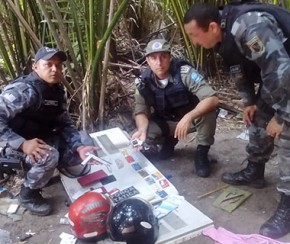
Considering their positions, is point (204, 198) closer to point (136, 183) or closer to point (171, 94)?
point (136, 183)

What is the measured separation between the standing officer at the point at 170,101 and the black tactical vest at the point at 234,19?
1.19 ft

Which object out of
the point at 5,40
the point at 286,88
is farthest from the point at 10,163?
the point at 286,88

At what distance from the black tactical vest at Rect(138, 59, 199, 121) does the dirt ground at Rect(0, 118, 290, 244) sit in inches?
14.7

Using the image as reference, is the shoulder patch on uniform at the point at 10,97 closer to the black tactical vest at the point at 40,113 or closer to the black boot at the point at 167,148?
the black tactical vest at the point at 40,113

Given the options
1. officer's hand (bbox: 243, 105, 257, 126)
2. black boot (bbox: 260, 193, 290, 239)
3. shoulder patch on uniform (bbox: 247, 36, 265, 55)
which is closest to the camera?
shoulder patch on uniform (bbox: 247, 36, 265, 55)

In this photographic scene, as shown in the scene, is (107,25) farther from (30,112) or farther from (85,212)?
(85,212)

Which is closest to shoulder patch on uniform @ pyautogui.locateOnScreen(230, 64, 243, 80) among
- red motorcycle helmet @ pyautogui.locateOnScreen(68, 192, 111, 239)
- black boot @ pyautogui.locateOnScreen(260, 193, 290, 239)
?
black boot @ pyautogui.locateOnScreen(260, 193, 290, 239)

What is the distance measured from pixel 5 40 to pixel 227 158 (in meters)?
1.75

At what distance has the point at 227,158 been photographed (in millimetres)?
2752

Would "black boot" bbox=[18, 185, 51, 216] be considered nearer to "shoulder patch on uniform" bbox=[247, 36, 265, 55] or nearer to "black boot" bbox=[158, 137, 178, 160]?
"black boot" bbox=[158, 137, 178, 160]

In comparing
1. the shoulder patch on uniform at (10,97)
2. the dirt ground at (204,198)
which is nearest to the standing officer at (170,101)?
the dirt ground at (204,198)

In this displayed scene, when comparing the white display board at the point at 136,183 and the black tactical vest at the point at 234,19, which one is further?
the white display board at the point at 136,183

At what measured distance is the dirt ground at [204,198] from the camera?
6.93ft

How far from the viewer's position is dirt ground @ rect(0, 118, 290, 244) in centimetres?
211
